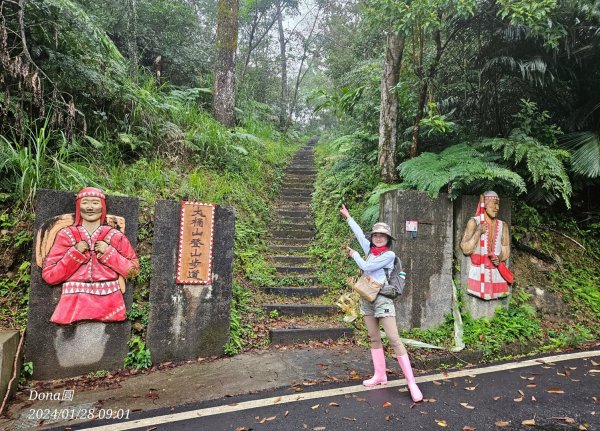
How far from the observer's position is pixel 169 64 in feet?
37.6

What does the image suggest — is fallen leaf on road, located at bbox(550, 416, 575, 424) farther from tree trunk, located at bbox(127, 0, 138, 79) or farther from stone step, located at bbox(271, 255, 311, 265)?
tree trunk, located at bbox(127, 0, 138, 79)

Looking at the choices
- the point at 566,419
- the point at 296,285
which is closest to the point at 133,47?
the point at 296,285

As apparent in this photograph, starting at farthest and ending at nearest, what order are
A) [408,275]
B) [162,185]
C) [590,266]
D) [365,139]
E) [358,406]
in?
1. [365,139]
2. [590,266]
3. [162,185]
4. [408,275]
5. [358,406]

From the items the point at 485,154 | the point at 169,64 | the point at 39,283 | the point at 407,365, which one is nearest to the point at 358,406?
the point at 407,365

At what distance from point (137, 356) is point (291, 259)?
11.3 ft

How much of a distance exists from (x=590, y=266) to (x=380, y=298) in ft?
17.7

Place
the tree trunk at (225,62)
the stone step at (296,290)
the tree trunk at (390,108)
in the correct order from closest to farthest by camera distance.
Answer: the stone step at (296,290)
the tree trunk at (390,108)
the tree trunk at (225,62)

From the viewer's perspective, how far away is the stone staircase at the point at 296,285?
527cm

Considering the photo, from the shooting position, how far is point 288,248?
25.2 feet

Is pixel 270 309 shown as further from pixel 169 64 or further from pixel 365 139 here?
pixel 169 64

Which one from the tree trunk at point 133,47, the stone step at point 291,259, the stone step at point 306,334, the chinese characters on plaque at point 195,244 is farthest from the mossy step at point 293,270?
the tree trunk at point 133,47

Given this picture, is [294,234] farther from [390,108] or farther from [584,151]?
[584,151]

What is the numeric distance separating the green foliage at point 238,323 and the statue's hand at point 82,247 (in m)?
1.98

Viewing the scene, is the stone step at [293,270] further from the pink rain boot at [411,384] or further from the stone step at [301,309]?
the pink rain boot at [411,384]
